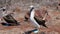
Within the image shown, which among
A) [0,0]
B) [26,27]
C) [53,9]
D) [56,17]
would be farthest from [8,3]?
[26,27]

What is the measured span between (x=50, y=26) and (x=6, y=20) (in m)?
1.58

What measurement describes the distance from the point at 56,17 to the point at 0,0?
4548 mm

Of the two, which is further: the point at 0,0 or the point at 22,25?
the point at 0,0

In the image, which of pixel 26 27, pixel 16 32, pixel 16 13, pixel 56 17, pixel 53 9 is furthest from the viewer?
pixel 53 9

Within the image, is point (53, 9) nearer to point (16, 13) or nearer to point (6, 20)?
point (16, 13)

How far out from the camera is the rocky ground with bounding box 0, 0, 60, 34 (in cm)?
786

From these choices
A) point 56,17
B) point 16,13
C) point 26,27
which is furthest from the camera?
point 16,13

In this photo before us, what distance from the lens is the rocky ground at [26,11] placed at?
786 cm

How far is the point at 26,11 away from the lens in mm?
11281

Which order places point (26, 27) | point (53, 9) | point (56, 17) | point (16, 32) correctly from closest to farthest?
point (16, 32) → point (26, 27) → point (56, 17) → point (53, 9)

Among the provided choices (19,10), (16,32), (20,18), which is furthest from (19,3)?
(16,32)

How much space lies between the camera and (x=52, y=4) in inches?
519

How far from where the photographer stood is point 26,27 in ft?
27.3

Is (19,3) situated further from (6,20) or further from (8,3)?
(6,20)
